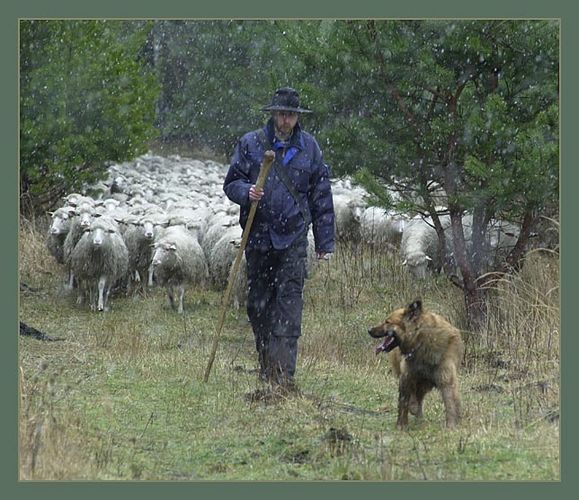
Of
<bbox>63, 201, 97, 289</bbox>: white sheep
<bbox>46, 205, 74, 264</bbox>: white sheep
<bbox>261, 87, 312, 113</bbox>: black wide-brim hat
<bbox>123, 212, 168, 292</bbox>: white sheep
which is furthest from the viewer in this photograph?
<bbox>123, 212, 168, 292</bbox>: white sheep

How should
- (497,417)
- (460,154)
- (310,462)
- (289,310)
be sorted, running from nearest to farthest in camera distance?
(310,462)
(497,417)
(289,310)
(460,154)

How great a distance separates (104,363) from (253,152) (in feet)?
8.94

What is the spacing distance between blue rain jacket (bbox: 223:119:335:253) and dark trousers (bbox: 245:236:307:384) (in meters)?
0.12

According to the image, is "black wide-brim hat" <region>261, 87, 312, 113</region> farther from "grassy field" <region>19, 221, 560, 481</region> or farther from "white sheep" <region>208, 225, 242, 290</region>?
"white sheep" <region>208, 225, 242, 290</region>

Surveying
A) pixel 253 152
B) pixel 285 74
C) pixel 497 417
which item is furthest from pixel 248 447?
pixel 285 74

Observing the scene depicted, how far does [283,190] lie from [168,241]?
21.9 feet

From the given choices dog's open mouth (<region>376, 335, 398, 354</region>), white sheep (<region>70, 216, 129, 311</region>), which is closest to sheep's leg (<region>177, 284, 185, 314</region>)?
white sheep (<region>70, 216, 129, 311</region>)

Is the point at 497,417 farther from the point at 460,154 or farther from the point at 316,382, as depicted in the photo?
the point at 460,154

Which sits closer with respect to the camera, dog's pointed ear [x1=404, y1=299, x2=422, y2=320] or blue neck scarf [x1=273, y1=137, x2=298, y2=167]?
dog's pointed ear [x1=404, y1=299, x2=422, y2=320]

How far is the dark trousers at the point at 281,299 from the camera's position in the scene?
33.2 feet

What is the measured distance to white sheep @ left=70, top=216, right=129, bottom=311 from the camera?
16141 mm

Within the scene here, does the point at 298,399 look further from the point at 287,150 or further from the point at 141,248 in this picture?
the point at 141,248

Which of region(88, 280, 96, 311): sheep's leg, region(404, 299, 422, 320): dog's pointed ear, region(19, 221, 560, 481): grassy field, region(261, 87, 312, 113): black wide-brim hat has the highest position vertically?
region(261, 87, 312, 113): black wide-brim hat

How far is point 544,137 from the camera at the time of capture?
1192cm
